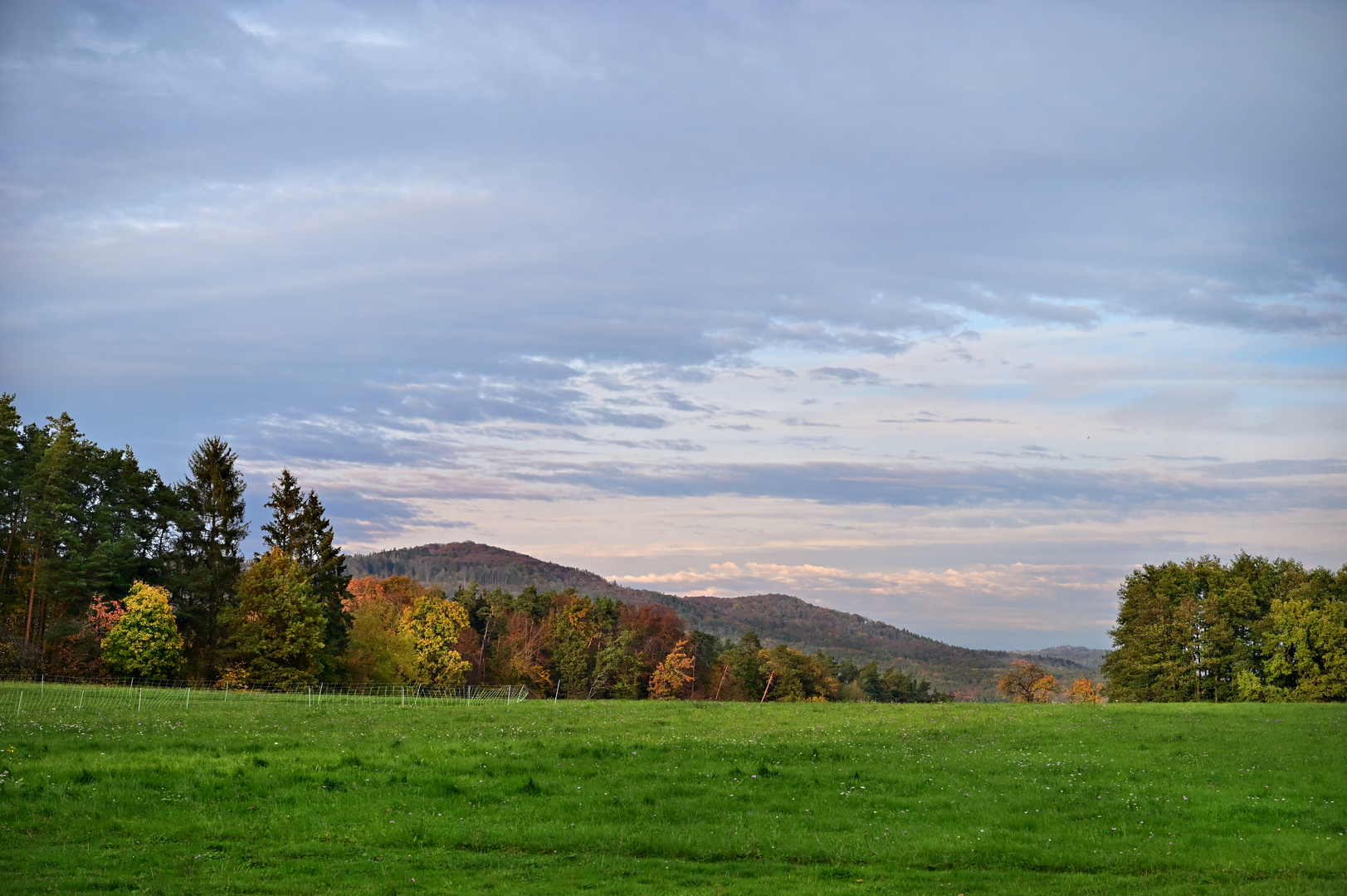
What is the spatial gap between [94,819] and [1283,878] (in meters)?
21.2

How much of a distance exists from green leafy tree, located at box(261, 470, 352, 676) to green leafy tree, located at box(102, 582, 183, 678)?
18387 mm

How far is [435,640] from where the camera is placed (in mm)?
83438

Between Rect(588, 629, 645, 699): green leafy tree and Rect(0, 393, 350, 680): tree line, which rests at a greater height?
Rect(0, 393, 350, 680): tree line

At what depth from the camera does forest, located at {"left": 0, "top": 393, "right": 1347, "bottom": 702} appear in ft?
201

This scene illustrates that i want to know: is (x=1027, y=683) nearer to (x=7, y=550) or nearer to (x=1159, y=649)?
(x=1159, y=649)

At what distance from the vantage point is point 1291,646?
6316cm

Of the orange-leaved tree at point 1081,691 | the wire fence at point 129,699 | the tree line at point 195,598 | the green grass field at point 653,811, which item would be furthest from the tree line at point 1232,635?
the wire fence at point 129,699

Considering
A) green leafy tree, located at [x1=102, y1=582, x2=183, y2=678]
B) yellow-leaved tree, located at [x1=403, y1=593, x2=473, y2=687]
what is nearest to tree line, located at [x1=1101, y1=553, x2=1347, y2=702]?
yellow-leaved tree, located at [x1=403, y1=593, x2=473, y2=687]

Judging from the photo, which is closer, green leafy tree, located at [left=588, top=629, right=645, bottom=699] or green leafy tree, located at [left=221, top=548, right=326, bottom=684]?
green leafy tree, located at [left=221, top=548, right=326, bottom=684]

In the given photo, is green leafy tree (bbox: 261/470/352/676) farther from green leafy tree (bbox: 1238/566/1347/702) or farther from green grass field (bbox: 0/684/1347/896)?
green leafy tree (bbox: 1238/566/1347/702)

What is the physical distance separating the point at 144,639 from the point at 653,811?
2123 inches

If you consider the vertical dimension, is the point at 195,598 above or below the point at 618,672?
above

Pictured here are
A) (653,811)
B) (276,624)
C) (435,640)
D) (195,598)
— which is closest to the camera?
(653,811)

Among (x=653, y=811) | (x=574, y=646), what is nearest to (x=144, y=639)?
(x=574, y=646)
